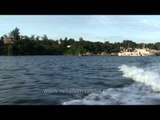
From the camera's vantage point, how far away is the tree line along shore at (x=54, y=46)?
379cm

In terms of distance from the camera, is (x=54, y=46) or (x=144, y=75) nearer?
(x=54, y=46)

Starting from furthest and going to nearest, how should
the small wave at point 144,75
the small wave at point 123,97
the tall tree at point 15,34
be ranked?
the small wave at point 144,75 < the small wave at point 123,97 < the tall tree at point 15,34

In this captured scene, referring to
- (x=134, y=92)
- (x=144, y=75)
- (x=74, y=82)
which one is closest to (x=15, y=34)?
(x=74, y=82)

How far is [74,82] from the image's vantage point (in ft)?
13.8

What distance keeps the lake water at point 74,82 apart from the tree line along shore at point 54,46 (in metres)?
0.13

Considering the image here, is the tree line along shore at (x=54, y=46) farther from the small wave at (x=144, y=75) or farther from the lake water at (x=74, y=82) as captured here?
the small wave at (x=144, y=75)

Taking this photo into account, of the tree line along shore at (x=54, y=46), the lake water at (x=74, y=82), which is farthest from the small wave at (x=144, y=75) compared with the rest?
the tree line along shore at (x=54, y=46)

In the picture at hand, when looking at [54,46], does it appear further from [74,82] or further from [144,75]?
[144,75]

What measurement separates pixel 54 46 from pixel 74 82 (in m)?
0.54

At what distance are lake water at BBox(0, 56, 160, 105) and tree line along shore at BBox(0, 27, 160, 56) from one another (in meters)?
0.13
